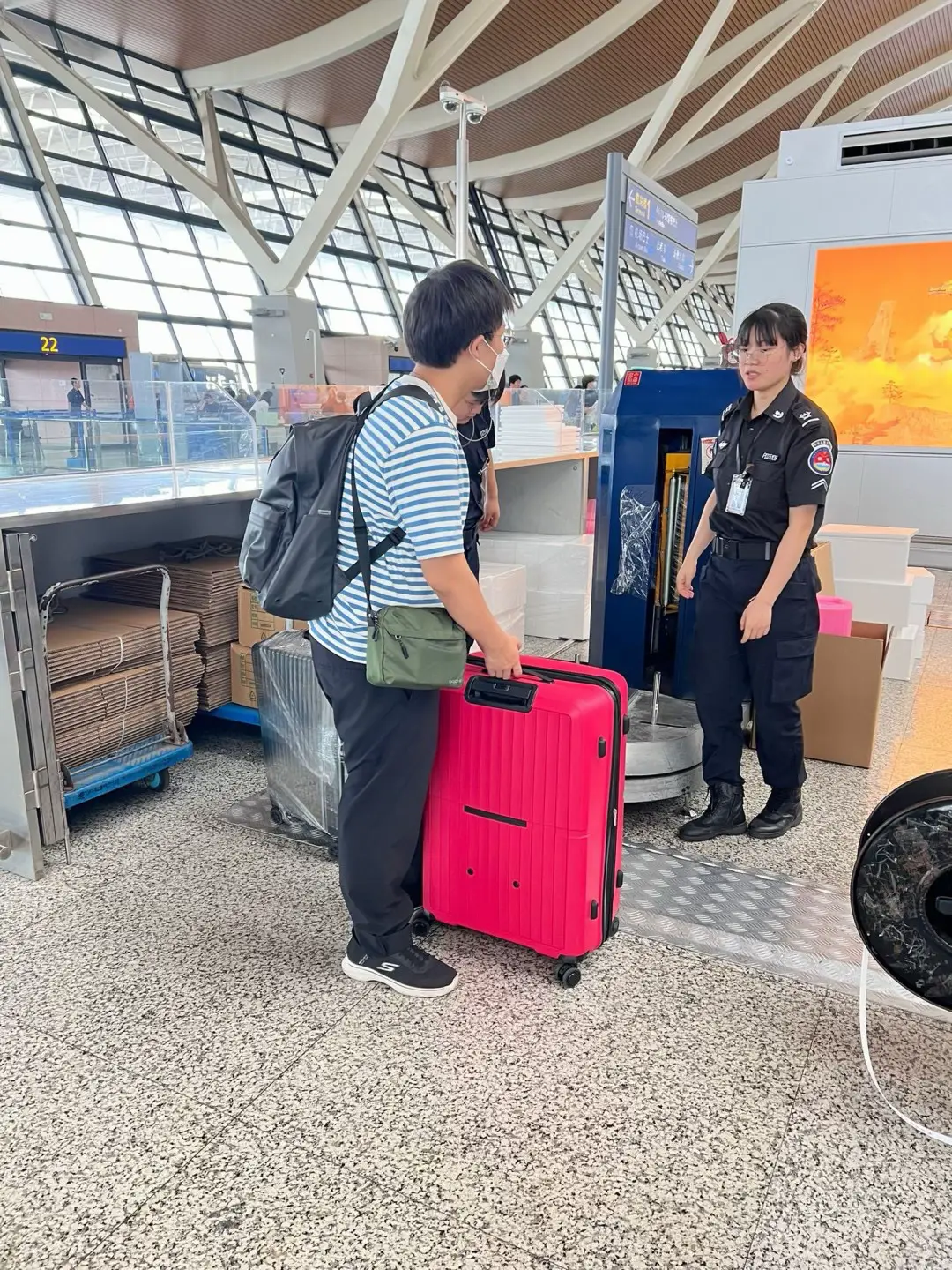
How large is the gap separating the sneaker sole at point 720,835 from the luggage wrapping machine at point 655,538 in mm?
189

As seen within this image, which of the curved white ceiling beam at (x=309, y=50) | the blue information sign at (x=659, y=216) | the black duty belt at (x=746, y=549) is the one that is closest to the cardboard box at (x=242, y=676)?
the black duty belt at (x=746, y=549)

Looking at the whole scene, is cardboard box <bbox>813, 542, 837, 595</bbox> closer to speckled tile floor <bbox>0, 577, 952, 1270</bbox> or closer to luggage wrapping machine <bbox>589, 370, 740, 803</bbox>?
luggage wrapping machine <bbox>589, 370, 740, 803</bbox>

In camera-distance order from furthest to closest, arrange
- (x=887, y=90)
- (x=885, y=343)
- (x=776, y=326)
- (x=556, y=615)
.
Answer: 1. (x=887, y=90)
2. (x=885, y=343)
3. (x=556, y=615)
4. (x=776, y=326)

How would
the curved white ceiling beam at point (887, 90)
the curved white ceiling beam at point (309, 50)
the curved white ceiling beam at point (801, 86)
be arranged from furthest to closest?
the curved white ceiling beam at point (887, 90)
the curved white ceiling beam at point (801, 86)
the curved white ceiling beam at point (309, 50)

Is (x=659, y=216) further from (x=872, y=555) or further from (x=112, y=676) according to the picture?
(x=112, y=676)

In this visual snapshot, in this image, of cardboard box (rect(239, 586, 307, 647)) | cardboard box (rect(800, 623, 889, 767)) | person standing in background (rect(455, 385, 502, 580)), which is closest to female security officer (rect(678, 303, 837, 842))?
cardboard box (rect(800, 623, 889, 767))

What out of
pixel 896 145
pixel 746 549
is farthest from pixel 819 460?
pixel 896 145

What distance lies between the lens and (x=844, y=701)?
11.7 feet

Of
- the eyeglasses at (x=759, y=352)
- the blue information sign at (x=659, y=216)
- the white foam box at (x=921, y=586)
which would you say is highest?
the blue information sign at (x=659, y=216)

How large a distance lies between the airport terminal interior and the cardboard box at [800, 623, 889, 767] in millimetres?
17

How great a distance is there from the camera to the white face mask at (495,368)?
6.22ft

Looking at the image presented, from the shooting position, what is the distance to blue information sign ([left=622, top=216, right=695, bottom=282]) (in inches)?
127

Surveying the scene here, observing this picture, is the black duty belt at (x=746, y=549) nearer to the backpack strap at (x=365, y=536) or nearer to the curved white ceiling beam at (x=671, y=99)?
the backpack strap at (x=365, y=536)

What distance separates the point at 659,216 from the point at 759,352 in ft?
4.00
